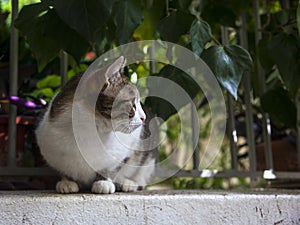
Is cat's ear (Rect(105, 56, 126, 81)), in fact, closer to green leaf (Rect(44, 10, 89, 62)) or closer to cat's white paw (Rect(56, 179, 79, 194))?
green leaf (Rect(44, 10, 89, 62))

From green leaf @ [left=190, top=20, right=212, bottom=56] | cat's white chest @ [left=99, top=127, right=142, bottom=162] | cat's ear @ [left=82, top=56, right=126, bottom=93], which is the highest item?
green leaf @ [left=190, top=20, right=212, bottom=56]

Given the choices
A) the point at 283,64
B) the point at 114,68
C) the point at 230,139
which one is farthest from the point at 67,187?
the point at 283,64

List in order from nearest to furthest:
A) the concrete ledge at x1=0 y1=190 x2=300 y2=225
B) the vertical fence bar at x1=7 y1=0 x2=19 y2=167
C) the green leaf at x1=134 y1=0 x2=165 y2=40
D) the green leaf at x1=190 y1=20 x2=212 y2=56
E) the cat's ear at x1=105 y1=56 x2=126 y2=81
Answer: the concrete ledge at x1=0 y1=190 x2=300 y2=225
the cat's ear at x1=105 y1=56 x2=126 y2=81
the green leaf at x1=190 y1=20 x2=212 y2=56
the vertical fence bar at x1=7 y1=0 x2=19 y2=167
the green leaf at x1=134 y1=0 x2=165 y2=40

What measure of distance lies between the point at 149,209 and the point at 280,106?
0.56m

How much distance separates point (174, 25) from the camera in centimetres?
118

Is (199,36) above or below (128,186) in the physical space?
above

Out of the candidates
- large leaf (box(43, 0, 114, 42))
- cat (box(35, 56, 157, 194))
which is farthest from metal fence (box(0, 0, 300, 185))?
→ large leaf (box(43, 0, 114, 42))

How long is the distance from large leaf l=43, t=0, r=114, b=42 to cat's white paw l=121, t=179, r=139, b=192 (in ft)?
1.39

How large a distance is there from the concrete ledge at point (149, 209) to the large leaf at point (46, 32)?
372 mm

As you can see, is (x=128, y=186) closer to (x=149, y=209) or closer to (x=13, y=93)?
(x=149, y=209)

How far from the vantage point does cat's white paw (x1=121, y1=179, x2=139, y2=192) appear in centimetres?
119

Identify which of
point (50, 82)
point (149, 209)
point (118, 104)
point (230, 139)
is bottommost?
point (149, 209)

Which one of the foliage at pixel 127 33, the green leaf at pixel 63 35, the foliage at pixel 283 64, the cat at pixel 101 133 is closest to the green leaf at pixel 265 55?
the foliage at pixel 283 64

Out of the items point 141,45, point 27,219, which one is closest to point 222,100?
point 141,45
